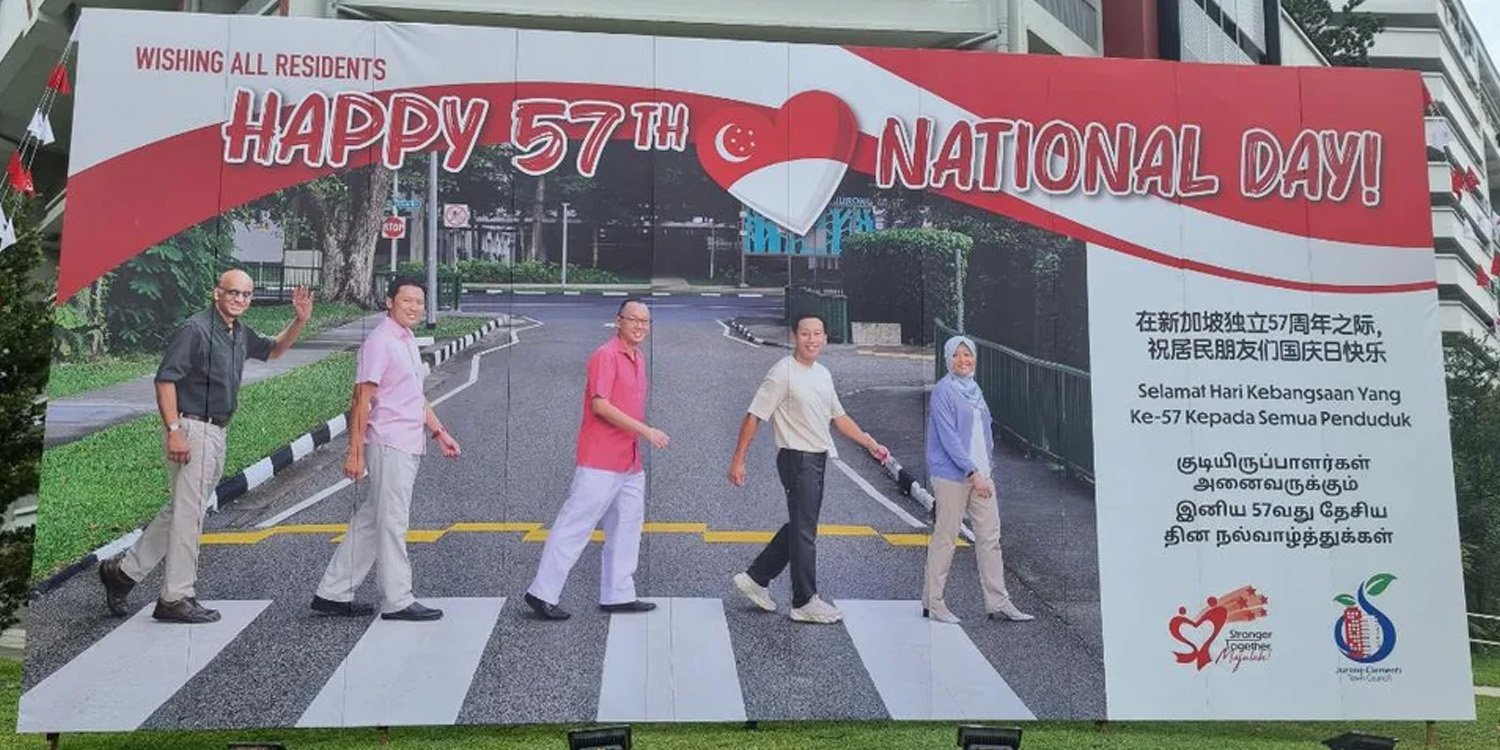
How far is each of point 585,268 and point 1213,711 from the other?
4780 millimetres

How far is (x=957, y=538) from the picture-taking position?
6.54 metres

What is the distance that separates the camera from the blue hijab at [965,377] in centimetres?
659

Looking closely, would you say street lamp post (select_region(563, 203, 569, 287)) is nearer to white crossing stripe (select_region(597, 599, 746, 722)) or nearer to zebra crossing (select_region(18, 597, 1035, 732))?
zebra crossing (select_region(18, 597, 1035, 732))

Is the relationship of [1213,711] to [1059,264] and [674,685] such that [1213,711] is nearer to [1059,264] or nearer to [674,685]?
[1059,264]

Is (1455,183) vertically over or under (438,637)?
over

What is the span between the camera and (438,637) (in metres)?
6.02

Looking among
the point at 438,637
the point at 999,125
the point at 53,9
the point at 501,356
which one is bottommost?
the point at 438,637

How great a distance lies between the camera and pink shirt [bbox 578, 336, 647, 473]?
630 cm

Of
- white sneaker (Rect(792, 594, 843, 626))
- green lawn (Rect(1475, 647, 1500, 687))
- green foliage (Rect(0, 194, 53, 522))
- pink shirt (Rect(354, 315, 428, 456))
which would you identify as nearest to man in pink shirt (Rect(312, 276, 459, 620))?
pink shirt (Rect(354, 315, 428, 456))

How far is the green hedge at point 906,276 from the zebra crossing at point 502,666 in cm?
179

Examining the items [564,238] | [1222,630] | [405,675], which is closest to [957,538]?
[1222,630]

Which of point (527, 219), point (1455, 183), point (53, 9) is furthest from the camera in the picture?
point (53, 9)

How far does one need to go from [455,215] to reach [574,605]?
246 centimetres

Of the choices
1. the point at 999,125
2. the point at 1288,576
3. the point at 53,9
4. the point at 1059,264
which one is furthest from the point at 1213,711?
the point at 53,9
